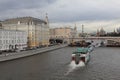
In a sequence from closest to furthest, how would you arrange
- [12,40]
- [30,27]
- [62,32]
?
[12,40], [30,27], [62,32]

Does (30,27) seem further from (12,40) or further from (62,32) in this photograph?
(62,32)

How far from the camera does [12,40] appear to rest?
42656mm

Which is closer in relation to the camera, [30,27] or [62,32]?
[30,27]

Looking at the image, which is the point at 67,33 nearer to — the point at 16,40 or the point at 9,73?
the point at 16,40

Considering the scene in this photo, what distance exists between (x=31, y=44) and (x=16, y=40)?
8.11m

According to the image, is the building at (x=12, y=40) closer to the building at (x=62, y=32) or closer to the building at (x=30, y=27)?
the building at (x=30, y=27)

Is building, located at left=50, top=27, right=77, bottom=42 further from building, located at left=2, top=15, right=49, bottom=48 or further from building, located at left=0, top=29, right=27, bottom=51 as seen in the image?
building, located at left=0, top=29, right=27, bottom=51

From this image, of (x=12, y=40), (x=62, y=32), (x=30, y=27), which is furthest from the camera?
(x=62, y=32)

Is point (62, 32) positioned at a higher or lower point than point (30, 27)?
lower

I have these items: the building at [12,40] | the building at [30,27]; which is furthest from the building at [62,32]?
the building at [12,40]

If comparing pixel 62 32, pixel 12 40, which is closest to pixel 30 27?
pixel 12 40

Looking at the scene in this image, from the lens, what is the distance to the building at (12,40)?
129 ft

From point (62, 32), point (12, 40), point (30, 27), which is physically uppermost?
point (30, 27)

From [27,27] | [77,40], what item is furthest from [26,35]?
[77,40]
